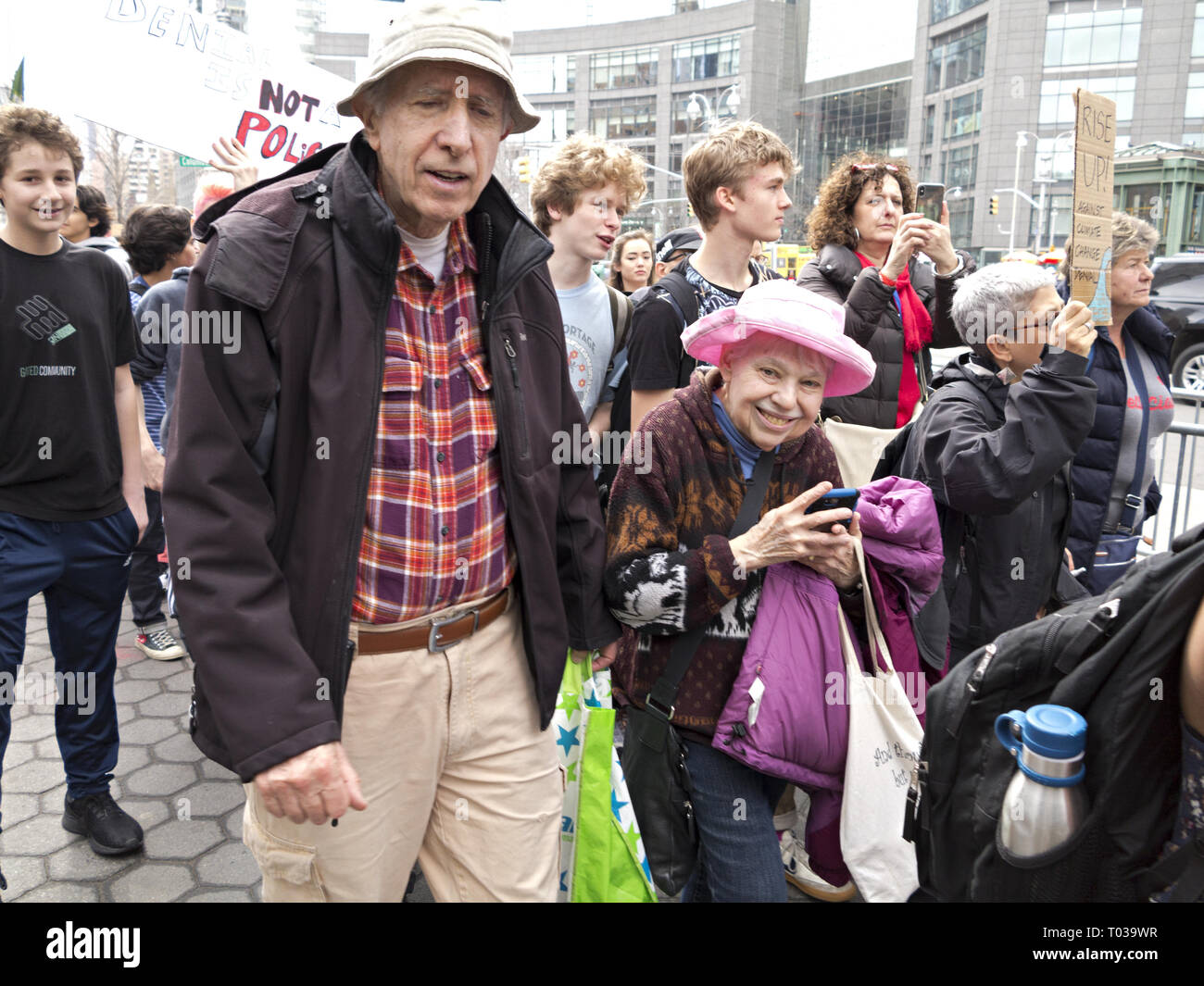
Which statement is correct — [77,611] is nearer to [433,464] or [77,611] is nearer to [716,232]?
[433,464]

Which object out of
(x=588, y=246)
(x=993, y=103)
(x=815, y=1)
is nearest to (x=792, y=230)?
(x=993, y=103)

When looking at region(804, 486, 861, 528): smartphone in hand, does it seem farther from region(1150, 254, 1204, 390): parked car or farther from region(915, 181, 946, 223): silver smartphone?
region(1150, 254, 1204, 390): parked car

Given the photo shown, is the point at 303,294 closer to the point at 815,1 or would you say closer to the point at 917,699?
the point at 917,699

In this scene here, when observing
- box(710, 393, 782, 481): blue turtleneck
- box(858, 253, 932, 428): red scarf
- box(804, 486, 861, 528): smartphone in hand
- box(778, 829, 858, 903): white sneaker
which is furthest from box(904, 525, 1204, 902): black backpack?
box(858, 253, 932, 428): red scarf

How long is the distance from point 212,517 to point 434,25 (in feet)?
3.26

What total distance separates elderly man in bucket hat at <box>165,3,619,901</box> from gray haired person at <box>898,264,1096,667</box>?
1.34m

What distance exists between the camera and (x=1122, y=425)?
3.85m

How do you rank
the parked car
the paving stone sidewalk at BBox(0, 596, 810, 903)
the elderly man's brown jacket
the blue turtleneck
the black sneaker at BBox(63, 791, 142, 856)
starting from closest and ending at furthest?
the elderly man's brown jacket, the blue turtleneck, the paving stone sidewalk at BBox(0, 596, 810, 903), the black sneaker at BBox(63, 791, 142, 856), the parked car

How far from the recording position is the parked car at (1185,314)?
612 inches

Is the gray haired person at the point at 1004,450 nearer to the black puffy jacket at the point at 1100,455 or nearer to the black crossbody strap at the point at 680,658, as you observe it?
the black puffy jacket at the point at 1100,455

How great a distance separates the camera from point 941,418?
2.97 m

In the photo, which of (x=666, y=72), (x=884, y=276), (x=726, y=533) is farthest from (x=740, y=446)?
(x=666, y=72)

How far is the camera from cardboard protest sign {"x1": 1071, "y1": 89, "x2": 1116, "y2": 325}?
9.24ft

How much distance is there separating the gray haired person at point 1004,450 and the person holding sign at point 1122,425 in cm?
55
